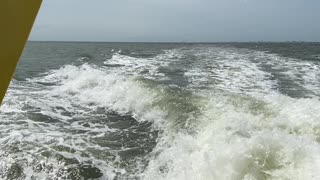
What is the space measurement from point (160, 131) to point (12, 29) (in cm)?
628

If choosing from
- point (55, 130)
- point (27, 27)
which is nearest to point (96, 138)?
point (55, 130)

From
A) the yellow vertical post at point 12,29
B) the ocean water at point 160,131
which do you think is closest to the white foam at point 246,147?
the ocean water at point 160,131

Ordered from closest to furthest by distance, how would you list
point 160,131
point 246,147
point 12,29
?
1. point 12,29
2. point 246,147
3. point 160,131

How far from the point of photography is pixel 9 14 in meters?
0.95

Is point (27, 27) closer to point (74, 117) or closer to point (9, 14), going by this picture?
point (9, 14)

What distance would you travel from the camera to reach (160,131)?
23.5 feet

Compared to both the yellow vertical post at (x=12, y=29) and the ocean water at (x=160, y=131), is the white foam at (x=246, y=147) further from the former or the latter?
the yellow vertical post at (x=12, y=29)

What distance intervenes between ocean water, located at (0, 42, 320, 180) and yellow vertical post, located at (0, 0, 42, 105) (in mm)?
3830

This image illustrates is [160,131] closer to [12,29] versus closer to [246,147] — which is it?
[246,147]

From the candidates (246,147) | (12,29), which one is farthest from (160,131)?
(12,29)

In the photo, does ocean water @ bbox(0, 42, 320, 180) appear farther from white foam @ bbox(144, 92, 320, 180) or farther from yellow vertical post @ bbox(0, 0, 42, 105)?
yellow vertical post @ bbox(0, 0, 42, 105)

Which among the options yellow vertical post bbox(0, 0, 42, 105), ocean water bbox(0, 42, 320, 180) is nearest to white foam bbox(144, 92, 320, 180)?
ocean water bbox(0, 42, 320, 180)

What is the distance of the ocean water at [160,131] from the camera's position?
15.5 ft

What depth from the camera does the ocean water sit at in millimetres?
4715
